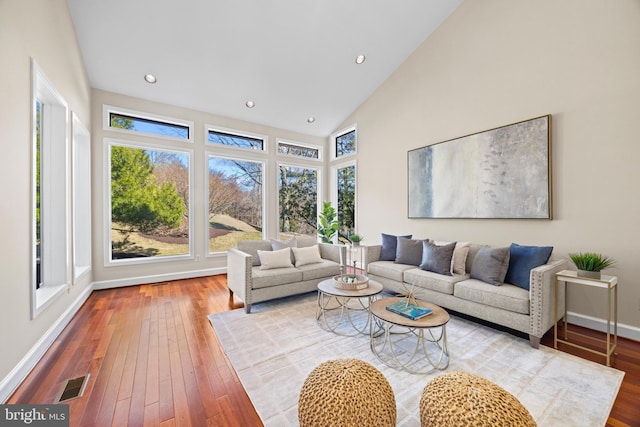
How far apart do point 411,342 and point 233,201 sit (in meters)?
4.33

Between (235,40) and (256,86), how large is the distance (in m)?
0.94

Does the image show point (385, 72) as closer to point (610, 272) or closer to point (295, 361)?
point (610, 272)

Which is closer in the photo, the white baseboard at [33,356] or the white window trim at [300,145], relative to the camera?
the white baseboard at [33,356]

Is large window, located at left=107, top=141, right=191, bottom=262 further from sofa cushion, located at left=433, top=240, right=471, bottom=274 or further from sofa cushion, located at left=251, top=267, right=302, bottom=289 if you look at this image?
sofa cushion, located at left=433, top=240, right=471, bottom=274

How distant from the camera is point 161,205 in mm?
4781

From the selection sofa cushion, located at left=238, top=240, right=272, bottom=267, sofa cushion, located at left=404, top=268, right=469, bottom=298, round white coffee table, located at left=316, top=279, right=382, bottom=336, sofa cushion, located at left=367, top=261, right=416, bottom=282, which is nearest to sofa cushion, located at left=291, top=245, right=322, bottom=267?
sofa cushion, located at left=238, top=240, right=272, bottom=267

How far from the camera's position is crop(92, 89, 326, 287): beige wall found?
4.25 meters

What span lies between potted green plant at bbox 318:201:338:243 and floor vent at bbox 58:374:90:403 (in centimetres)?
460

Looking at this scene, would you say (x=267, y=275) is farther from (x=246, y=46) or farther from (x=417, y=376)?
(x=246, y=46)

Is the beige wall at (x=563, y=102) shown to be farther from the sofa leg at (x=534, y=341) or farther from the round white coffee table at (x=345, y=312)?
the round white coffee table at (x=345, y=312)

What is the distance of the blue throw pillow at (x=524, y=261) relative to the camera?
8.89ft

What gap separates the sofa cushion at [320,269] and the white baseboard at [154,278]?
2.36 metres

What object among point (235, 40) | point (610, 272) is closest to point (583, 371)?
point (610, 272)

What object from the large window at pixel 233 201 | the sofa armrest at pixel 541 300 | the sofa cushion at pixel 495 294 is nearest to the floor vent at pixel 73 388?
the large window at pixel 233 201
